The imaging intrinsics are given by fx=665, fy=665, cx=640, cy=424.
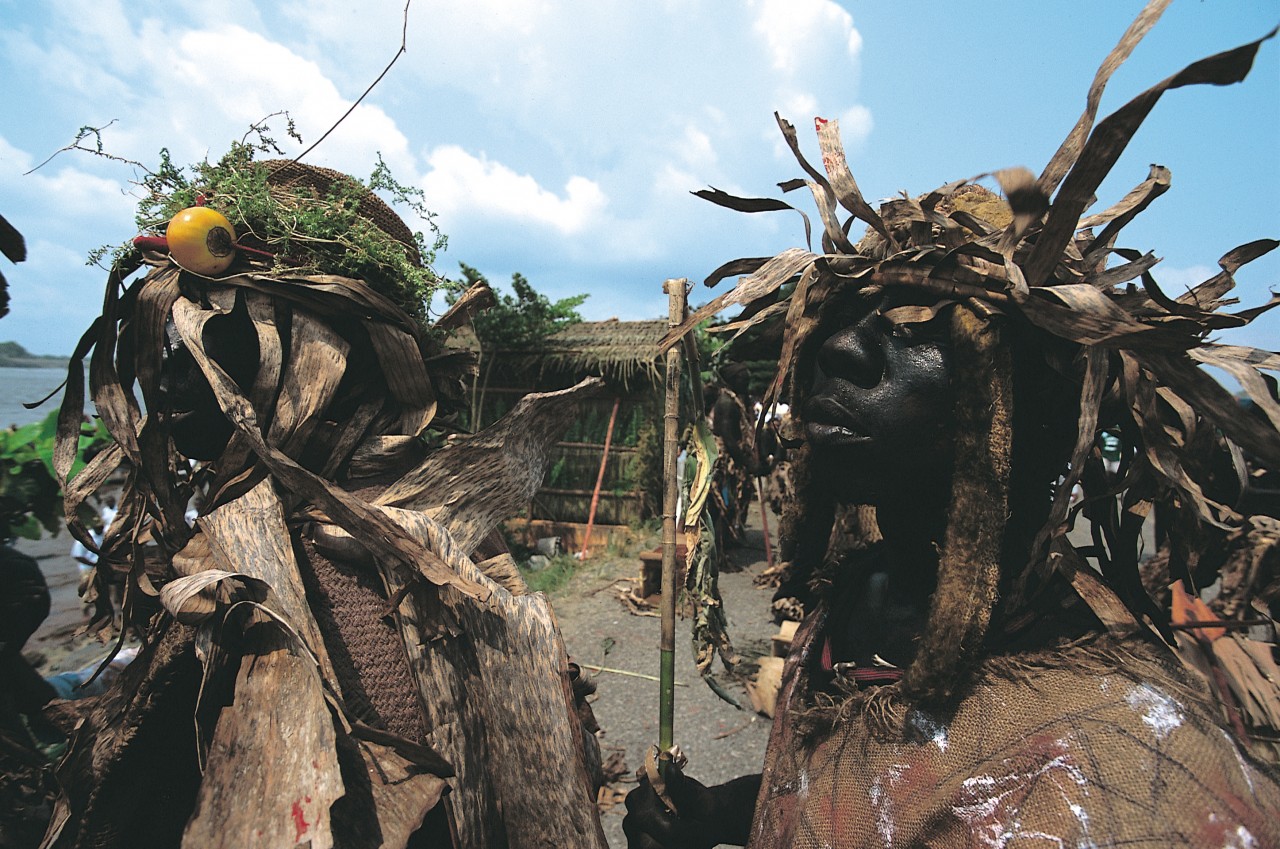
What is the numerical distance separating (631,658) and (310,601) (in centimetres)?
546

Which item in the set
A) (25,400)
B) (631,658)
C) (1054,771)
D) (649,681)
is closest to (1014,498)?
(1054,771)

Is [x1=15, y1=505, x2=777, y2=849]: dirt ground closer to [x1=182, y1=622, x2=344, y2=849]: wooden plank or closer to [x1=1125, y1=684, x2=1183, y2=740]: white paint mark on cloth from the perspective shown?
[x1=182, y1=622, x2=344, y2=849]: wooden plank

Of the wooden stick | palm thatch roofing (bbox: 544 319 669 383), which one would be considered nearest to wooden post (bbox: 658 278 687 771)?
the wooden stick

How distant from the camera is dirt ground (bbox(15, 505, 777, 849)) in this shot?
4.82 meters

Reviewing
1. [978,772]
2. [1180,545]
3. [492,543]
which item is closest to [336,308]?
[492,543]

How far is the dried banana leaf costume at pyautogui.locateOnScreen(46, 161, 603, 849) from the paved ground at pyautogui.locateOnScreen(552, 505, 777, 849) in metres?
2.96

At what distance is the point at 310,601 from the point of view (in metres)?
1.56

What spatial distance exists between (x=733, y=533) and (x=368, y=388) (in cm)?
984

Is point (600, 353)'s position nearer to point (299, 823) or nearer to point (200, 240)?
point (200, 240)

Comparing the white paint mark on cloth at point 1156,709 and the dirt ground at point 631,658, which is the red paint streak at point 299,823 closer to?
the white paint mark on cloth at point 1156,709

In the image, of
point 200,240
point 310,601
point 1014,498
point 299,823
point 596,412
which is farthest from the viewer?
point 596,412

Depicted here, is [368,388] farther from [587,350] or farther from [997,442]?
[587,350]

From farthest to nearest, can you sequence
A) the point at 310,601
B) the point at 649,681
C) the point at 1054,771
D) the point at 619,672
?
the point at 619,672, the point at 649,681, the point at 310,601, the point at 1054,771

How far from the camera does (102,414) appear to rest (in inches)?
66.3
